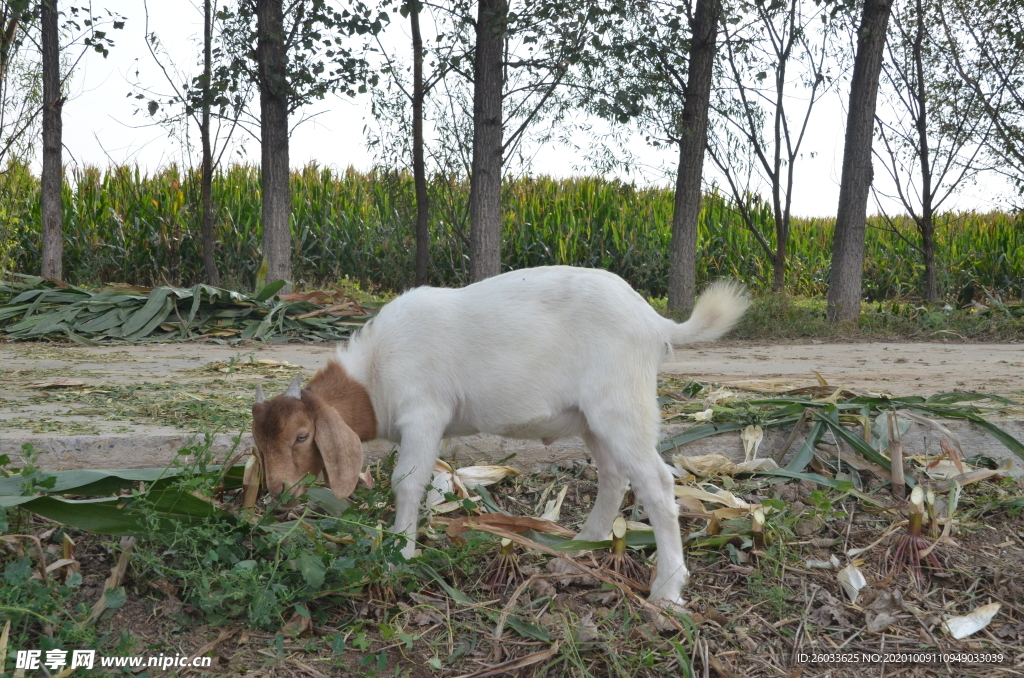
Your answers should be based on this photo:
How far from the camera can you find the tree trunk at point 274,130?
368 inches

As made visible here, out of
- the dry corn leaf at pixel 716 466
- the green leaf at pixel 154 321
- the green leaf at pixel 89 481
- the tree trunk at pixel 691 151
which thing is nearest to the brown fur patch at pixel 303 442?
the green leaf at pixel 89 481

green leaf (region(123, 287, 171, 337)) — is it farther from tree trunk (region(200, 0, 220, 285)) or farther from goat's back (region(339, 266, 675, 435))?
goat's back (region(339, 266, 675, 435))

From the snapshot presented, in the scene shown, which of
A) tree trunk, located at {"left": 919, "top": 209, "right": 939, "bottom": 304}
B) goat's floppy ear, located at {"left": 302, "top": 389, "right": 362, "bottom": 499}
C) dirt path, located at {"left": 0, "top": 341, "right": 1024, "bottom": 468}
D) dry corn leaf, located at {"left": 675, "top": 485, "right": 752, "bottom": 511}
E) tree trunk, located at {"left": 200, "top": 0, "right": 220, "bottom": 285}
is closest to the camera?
goat's floppy ear, located at {"left": 302, "top": 389, "right": 362, "bottom": 499}

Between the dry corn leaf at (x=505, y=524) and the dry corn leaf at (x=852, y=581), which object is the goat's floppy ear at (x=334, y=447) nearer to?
the dry corn leaf at (x=505, y=524)

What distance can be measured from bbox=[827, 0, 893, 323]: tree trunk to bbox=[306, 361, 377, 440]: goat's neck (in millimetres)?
8344

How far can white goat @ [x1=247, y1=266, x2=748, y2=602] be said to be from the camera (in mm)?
2838

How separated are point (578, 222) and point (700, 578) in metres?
13.7

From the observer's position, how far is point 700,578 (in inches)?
117

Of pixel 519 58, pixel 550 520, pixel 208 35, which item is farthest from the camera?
pixel 208 35

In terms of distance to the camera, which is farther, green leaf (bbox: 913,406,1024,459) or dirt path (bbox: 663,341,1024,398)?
dirt path (bbox: 663,341,1024,398)

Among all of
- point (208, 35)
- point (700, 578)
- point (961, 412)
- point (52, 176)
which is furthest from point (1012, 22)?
point (52, 176)

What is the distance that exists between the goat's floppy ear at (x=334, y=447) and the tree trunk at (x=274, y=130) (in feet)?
22.7

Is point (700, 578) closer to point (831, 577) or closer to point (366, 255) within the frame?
point (831, 577)

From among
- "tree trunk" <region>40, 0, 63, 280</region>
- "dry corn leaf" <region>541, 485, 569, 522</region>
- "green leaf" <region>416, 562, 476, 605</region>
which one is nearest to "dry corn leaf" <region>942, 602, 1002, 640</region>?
"dry corn leaf" <region>541, 485, 569, 522</region>
